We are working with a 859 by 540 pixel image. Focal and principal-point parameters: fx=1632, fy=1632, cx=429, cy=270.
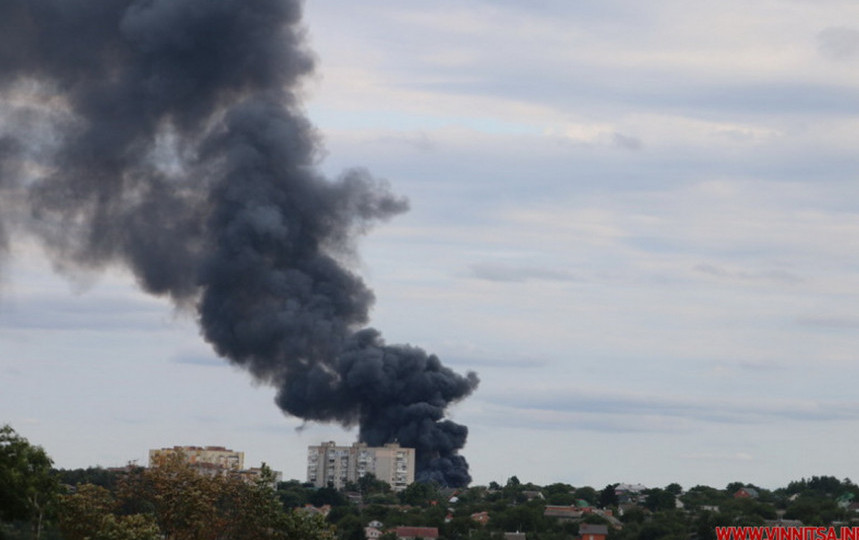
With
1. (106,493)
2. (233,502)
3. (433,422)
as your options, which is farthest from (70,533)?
(433,422)

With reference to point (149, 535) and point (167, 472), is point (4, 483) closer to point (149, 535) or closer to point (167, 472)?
point (149, 535)

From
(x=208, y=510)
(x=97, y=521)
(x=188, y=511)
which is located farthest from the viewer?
(x=208, y=510)

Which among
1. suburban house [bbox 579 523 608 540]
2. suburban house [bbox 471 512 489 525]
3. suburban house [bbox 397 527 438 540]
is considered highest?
suburban house [bbox 471 512 489 525]

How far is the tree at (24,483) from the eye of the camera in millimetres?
56875

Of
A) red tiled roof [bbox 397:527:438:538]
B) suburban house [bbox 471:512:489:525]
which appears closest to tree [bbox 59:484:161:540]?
red tiled roof [bbox 397:527:438:538]

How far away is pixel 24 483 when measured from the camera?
57.3 meters

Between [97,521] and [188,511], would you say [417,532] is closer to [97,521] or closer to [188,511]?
[188,511]

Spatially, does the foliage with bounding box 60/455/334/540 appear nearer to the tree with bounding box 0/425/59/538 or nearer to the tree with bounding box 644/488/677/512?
the tree with bounding box 0/425/59/538

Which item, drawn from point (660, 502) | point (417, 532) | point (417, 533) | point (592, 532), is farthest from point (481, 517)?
point (660, 502)

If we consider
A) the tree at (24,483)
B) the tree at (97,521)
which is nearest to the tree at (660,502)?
the tree at (97,521)

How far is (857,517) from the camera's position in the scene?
516 feet

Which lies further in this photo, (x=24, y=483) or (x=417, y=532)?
(x=417, y=532)

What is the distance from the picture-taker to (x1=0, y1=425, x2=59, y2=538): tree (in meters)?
56.9

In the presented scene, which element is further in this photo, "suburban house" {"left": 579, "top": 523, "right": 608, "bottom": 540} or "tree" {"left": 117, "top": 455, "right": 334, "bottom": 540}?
"suburban house" {"left": 579, "top": 523, "right": 608, "bottom": 540}
